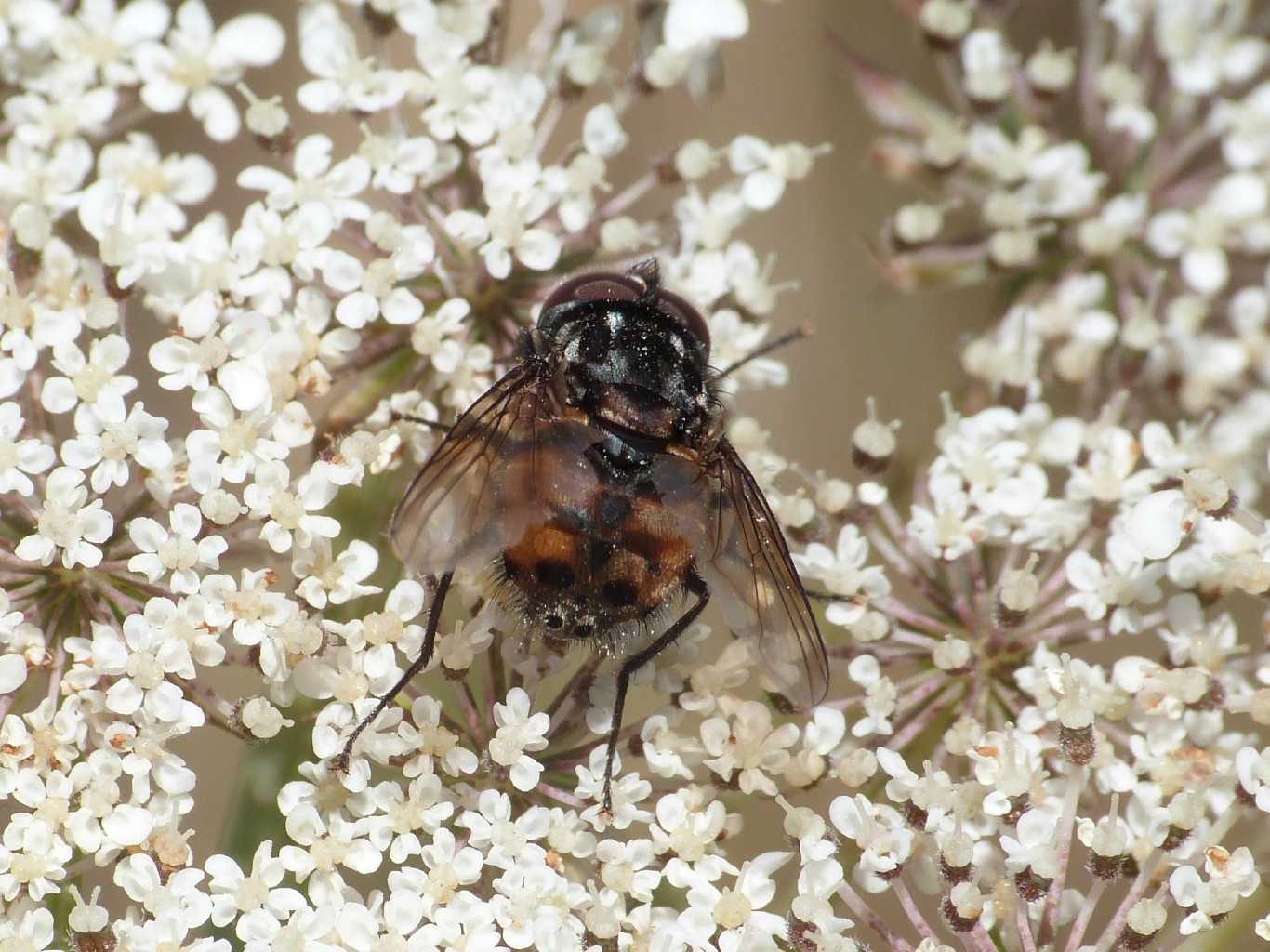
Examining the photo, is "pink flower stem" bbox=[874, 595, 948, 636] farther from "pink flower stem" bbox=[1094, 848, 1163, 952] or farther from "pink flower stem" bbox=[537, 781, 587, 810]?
"pink flower stem" bbox=[537, 781, 587, 810]

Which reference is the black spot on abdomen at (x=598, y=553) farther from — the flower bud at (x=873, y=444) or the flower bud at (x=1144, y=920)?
the flower bud at (x=1144, y=920)

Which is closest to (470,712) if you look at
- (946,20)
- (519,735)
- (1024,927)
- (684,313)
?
(519,735)

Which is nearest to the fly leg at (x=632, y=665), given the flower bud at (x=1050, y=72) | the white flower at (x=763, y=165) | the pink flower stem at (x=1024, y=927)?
the pink flower stem at (x=1024, y=927)

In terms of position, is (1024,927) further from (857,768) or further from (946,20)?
(946,20)

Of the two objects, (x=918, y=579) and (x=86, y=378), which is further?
(x=918, y=579)

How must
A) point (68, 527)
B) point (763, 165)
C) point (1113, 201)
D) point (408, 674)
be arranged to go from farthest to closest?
1. point (1113, 201)
2. point (763, 165)
3. point (408, 674)
4. point (68, 527)

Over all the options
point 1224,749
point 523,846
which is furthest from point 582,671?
point 1224,749

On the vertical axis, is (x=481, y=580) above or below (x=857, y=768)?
above
